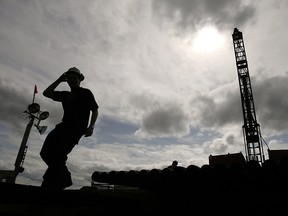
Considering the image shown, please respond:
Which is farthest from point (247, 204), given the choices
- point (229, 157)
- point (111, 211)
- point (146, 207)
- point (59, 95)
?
point (229, 157)

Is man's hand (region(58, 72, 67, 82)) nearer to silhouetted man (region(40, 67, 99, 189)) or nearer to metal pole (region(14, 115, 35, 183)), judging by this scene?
silhouetted man (region(40, 67, 99, 189))

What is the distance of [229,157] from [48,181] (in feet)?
63.5

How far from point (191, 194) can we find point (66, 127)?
200 cm

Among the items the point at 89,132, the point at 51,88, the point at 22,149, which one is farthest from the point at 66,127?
the point at 22,149

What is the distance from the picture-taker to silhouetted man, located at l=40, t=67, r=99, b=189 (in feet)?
9.95

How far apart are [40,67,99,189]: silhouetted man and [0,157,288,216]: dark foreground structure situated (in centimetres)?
49

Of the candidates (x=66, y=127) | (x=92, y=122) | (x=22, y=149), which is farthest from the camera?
(x=22, y=149)

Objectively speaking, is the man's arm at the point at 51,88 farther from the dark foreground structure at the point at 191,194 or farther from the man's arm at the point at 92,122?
the dark foreground structure at the point at 191,194

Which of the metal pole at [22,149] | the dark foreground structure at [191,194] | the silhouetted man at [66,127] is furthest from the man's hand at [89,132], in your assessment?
the metal pole at [22,149]

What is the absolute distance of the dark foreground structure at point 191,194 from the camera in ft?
7.48

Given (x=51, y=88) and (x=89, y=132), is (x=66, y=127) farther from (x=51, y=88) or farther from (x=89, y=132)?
(x=51, y=88)

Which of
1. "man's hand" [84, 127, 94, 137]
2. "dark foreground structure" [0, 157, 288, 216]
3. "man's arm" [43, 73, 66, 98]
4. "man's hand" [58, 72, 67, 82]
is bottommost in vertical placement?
"dark foreground structure" [0, 157, 288, 216]

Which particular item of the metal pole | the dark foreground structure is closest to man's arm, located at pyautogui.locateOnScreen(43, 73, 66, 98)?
the dark foreground structure

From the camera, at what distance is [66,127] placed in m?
3.21
